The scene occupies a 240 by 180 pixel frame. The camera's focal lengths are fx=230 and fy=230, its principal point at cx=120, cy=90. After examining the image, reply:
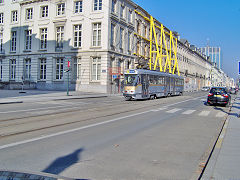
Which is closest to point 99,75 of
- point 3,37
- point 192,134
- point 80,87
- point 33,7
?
point 80,87

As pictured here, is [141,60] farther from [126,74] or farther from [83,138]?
[83,138]

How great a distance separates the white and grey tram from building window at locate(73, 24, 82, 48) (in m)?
14.5

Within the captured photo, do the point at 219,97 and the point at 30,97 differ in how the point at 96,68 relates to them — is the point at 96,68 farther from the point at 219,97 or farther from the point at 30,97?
the point at 219,97

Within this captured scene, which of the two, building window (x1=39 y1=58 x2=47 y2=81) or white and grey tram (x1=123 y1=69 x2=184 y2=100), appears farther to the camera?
building window (x1=39 y1=58 x2=47 y2=81)

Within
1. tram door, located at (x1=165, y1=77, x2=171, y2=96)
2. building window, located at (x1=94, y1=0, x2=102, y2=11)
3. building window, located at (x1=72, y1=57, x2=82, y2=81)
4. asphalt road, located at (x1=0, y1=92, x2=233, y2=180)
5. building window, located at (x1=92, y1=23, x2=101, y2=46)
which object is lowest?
asphalt road, located at (x1=0, y1=92, x2=233, y2=180)

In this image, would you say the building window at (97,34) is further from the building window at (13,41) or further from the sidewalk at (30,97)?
the building window at (13,41)

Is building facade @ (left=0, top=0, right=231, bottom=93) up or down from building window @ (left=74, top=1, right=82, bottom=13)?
down

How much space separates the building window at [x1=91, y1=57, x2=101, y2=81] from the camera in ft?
111

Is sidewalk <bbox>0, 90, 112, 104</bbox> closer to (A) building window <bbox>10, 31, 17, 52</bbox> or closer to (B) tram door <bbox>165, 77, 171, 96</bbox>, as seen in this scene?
(B) tram door <bbox>165, 77, 171, 96</bbox>

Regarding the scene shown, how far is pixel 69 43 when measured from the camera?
35.3 meters

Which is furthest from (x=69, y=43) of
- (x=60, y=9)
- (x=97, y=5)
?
(x=97, y=5)

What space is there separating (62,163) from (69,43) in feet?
107

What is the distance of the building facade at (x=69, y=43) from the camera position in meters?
33.5

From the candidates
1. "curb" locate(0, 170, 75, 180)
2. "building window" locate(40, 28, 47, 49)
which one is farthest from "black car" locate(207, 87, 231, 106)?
"building window" locate(40, 28, 47, 49)
